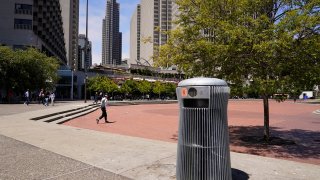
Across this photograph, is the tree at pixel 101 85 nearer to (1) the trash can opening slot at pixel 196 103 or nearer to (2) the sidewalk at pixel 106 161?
(2) the sidewalk at pixel 106 161

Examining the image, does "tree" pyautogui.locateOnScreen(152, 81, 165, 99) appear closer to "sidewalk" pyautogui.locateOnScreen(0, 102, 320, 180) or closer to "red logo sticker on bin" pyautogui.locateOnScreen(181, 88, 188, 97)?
"sidewalk" pyautogui.locateOnScreen(0, 102, 320, 180)

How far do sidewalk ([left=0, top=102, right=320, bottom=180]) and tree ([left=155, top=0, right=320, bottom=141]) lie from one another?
3006 millimetres

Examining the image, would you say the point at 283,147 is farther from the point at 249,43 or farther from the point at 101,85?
the point at 101,85

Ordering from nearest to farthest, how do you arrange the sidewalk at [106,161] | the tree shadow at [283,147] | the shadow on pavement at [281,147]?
the sidewalk at [106,161], the tree shadow at [283,147], the shadow on pavement at [281,147]

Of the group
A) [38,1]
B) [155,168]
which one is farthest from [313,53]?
[38,1]

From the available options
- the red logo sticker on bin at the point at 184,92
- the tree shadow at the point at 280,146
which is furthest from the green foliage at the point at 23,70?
the red logo sticker on bin at the point at 184,92

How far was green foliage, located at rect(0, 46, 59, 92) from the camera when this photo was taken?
130 ft

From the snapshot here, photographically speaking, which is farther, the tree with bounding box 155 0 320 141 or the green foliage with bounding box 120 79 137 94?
the green foliage with bounding box 120 79 137 94

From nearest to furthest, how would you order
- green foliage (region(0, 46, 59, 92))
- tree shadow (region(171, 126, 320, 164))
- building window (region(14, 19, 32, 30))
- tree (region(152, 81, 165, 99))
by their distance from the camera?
1. tree shadow (region(171, 126, 320, 164))
2. green foliage (region(0, 46, 59, 92))
3. building window (region(14, 19, 32, 30))
4. tree (region(152, 81, 165, 99))

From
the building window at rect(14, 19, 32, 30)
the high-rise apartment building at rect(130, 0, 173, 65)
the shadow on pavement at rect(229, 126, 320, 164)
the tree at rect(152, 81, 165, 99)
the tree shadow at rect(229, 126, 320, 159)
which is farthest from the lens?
the high-rise apartment building at rect(130, 0, 173, 65)

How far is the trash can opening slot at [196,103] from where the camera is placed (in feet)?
16.1

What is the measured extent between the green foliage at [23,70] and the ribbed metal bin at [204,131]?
126 feet

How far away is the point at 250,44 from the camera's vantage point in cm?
985

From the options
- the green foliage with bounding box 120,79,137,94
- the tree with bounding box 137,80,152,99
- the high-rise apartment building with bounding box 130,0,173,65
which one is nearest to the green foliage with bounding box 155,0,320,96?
the green foliage with bounding box 120,79,137,94
